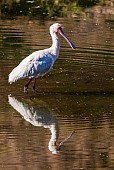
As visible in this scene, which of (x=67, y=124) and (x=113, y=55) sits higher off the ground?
(x=67, y=124)

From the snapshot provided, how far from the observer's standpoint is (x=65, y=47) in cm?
2138

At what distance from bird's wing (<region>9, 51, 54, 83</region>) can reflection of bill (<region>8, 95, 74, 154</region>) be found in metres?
1.00

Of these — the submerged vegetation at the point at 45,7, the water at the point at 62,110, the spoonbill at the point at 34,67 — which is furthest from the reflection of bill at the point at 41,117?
the submerged vegetation at the point at 45,7

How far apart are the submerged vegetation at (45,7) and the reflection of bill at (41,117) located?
12.7 m

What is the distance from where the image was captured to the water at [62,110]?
11.9 m

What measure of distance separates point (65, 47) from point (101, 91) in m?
5.35

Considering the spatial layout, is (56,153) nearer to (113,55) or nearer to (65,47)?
A: (113,55)

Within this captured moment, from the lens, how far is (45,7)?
2967 centimetres

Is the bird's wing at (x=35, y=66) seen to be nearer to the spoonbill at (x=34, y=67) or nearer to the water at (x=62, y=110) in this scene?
the spoonbill at (x=34, y=67)

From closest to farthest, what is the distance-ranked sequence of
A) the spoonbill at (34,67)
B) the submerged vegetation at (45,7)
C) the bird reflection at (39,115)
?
the bird reflection at (39,115) → the spoonbill at (34,67) → the submerged vegetation at (45,7)

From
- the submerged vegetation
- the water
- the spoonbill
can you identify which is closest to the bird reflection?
the water

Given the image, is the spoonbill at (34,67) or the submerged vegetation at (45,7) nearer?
the spoonbill at (34,67)

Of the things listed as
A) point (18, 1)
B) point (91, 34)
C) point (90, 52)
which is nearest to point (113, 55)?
point (90, 52)

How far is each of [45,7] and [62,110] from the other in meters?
15.4
